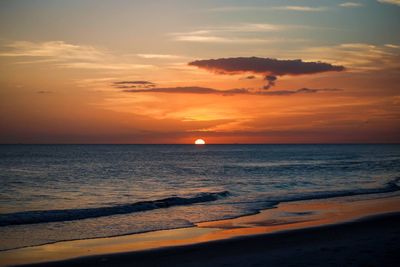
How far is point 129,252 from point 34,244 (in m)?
3.70

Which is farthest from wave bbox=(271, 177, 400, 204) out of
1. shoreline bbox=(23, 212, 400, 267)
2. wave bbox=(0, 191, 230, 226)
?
shoreline bbox=(23, 212, 400, 267)

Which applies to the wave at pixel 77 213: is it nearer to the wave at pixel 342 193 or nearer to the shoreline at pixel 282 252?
Answer: the wave at pixel 342 193

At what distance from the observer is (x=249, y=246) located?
1448 cm

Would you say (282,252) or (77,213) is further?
(77,213)

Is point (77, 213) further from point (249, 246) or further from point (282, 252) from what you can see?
point (282, 252)

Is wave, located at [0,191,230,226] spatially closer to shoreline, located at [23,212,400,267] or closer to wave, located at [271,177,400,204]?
wave, located at [271,177,400,204]

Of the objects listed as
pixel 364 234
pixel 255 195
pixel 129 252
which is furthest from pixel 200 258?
pixel 255 195

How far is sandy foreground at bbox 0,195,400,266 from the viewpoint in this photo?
12.4 meters

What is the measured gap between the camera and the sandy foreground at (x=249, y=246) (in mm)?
12375

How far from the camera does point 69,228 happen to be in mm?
18734

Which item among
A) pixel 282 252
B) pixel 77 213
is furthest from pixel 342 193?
pixel 282 252

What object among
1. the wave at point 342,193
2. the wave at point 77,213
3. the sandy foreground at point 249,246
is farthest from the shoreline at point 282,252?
the wave at point 342,193

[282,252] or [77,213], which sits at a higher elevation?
[77,213]

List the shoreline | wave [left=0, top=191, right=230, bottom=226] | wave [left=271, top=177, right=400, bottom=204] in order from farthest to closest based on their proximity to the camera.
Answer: wave [left=271, top=177, right=400, bottom=204] < wave [left=0, top=191, right=230, bottom=226] < the shoreline
